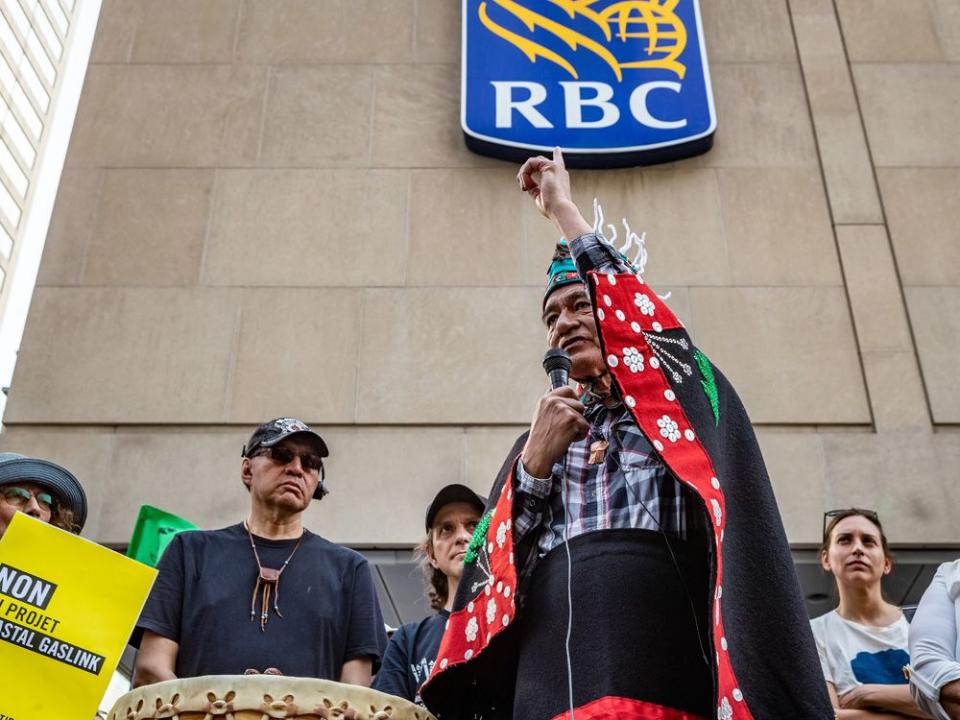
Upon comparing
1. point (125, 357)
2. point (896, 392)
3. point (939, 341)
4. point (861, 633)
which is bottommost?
point (861, 633)

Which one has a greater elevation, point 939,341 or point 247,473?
point 939,341

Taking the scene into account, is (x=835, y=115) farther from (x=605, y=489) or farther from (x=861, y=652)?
(x=605, y=489)

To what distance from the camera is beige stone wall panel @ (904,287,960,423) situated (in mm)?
5750

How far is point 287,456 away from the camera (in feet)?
11.4

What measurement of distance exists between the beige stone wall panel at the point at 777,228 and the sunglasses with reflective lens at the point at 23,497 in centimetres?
420

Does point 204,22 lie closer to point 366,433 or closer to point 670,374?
point 366,433

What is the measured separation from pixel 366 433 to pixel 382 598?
0.92 meters

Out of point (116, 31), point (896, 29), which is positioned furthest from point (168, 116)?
point (896, 29)

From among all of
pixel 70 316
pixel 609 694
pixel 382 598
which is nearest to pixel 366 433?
pixel 382 598

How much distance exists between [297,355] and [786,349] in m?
2.85

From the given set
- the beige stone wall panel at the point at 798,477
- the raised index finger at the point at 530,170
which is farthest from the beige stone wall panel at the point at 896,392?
the raised index finger at the point at 530,170

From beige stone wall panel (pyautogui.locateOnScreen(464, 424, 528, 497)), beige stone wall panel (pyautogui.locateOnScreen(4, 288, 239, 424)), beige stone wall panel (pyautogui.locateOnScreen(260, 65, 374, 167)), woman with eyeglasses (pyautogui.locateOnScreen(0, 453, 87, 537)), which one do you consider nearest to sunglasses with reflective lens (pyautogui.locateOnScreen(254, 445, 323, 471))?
woman with eyeglasses (pyautogui.locateOnScreen(0, 453, 87, 537))


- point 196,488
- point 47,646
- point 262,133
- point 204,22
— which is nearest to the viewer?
point 47,646

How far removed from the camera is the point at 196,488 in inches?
217
